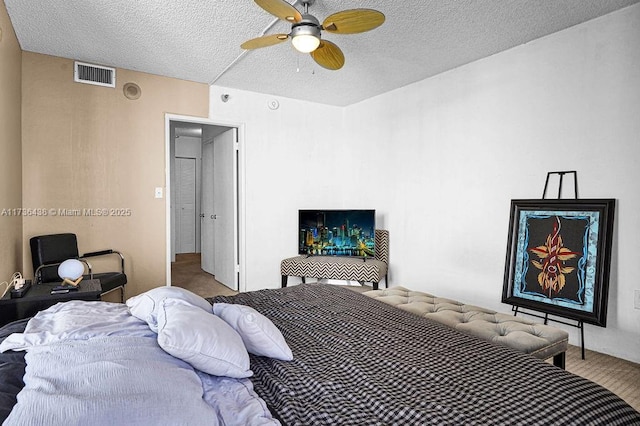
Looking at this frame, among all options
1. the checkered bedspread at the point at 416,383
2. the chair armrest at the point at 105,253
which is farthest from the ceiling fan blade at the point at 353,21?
the chair armrest at the point at 105,253

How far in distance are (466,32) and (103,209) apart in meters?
3.76

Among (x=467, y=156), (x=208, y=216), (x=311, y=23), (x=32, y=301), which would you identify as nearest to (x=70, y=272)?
(x=32, y=301)

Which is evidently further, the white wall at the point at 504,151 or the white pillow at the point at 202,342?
the white wall at the point at 504,151

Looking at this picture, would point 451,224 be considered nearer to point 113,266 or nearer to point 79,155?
point 113,266

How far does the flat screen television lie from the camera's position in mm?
4582

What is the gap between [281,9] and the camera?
7.29ft

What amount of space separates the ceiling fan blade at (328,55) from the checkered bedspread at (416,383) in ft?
6.33

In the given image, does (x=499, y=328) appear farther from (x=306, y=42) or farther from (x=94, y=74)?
(x=94, y=74)

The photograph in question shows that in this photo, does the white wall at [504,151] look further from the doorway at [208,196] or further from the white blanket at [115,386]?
the white blanket at [115,386]

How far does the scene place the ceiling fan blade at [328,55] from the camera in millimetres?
2704

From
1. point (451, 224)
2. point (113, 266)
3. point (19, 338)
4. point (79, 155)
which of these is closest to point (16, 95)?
point (79, 155)

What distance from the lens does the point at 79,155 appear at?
377cm

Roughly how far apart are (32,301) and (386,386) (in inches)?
100

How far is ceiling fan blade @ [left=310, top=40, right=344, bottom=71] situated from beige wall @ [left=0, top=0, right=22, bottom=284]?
7.07 ft
